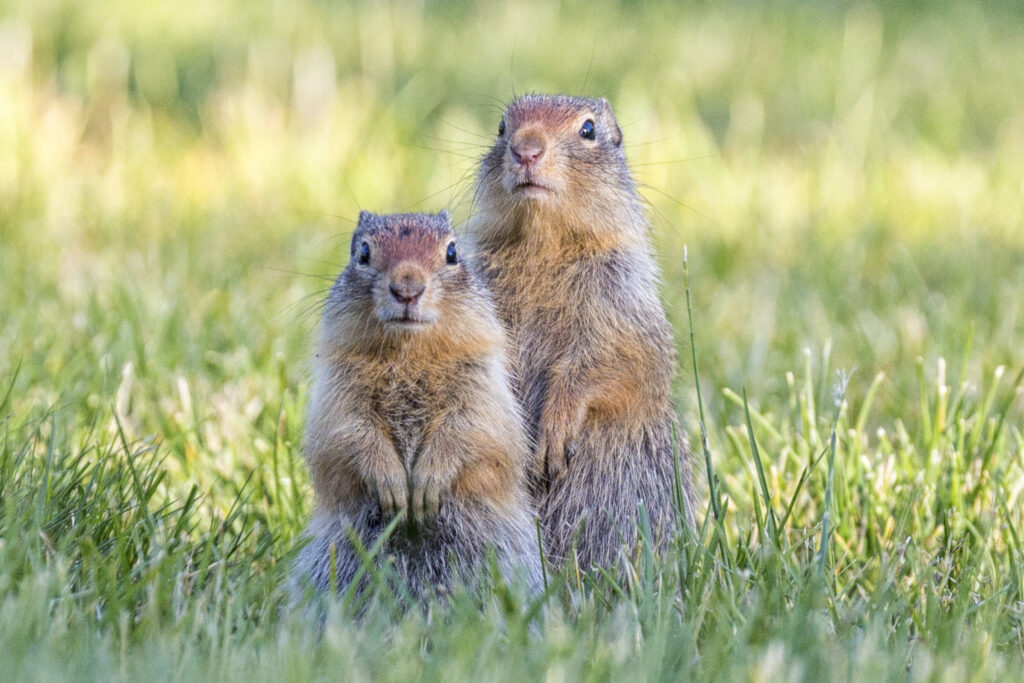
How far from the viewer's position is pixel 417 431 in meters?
3.29

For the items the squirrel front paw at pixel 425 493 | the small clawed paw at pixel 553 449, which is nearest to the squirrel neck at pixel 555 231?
the small clawed paw at pixel 553 449

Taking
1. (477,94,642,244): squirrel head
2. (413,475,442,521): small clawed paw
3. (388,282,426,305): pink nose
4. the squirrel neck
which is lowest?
(413,475,442,521): small clawed paw

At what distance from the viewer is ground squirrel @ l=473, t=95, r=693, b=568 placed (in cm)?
362

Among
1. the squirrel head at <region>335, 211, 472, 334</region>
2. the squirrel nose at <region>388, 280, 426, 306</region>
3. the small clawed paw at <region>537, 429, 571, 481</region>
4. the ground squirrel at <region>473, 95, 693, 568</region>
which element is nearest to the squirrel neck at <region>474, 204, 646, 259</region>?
the ground squirrel at <region>473, 95, 693, 568</region>

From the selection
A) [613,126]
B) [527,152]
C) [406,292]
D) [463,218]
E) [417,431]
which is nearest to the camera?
[406,292]

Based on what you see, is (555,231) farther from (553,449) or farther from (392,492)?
(392,492)

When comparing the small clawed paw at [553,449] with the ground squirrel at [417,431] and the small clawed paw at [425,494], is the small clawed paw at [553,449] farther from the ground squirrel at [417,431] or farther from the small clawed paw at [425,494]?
the small clawed paw at [425,494]

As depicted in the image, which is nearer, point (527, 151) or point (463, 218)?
point (527, 151)

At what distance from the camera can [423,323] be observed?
10.5ft

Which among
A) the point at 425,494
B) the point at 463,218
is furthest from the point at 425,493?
the point at 463,218

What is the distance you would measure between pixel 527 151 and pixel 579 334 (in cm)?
53

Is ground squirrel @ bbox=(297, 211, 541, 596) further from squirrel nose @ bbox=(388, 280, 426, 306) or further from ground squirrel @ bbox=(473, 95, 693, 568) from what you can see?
ground squirrel @ bbox=(473, 95, 693, 568)

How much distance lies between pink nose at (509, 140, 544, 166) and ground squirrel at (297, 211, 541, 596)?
463mm

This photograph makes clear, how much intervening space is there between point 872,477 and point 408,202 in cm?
367
